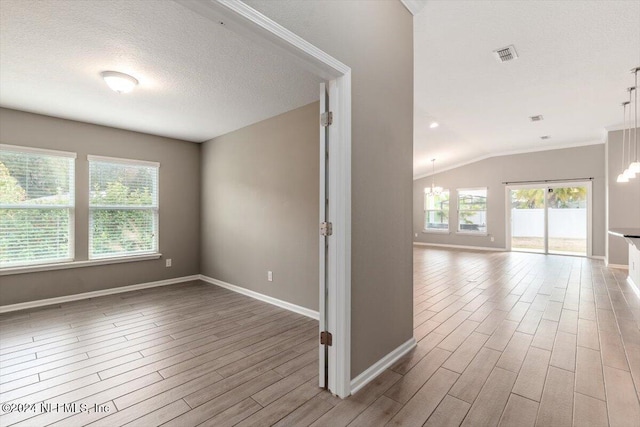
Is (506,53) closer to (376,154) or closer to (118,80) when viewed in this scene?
(376,154)

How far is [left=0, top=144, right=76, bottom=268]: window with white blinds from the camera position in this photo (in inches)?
139

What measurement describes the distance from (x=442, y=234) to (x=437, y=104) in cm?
608

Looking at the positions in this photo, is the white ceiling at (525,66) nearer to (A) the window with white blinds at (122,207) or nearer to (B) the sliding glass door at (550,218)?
(B) the sliding glass door at (550,218)

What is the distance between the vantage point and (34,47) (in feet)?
7.41

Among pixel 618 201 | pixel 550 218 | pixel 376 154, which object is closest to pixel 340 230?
pixel 376 154

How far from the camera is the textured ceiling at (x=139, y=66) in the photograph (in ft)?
6.37

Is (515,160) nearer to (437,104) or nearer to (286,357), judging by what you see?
(437,104)

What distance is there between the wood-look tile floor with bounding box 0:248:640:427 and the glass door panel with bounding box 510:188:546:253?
4.58 metres

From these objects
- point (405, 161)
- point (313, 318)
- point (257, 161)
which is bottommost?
point (313, 318)

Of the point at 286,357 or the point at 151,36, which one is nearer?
the point at 151,36

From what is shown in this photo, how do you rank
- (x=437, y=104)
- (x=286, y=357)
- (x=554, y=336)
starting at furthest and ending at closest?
(x=437, y=104) < (x=554, y=336) < (x=286, y=357)

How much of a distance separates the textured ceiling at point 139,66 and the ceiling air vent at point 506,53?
2130mm

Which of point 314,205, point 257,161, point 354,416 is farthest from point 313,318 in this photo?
Answer: point 257,161

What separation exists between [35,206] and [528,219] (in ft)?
35.1
